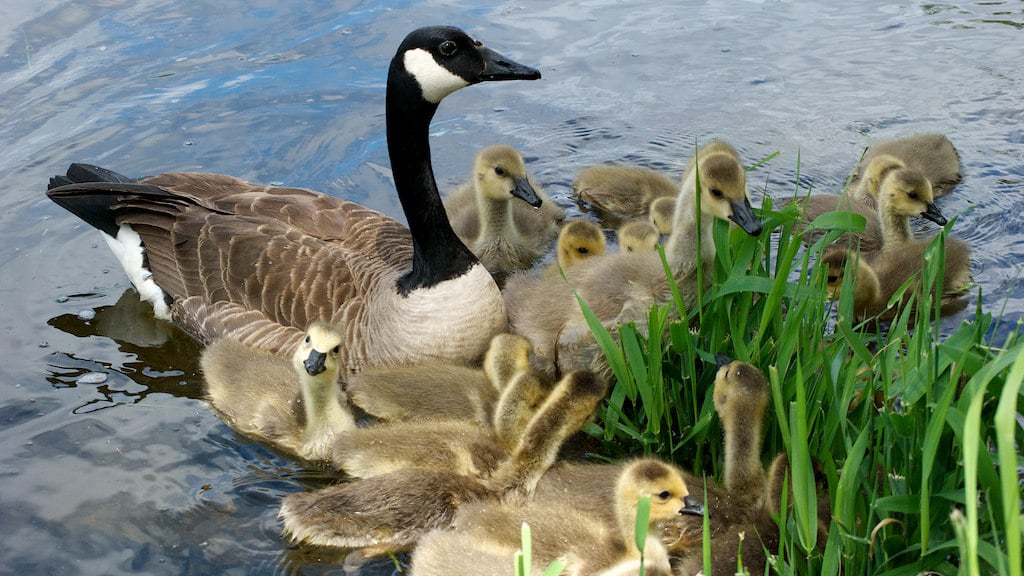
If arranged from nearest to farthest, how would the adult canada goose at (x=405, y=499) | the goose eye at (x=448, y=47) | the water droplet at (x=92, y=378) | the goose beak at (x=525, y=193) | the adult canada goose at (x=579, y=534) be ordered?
the adult canada goose at (x=579, y=534)
the adult canada goose at (x=405, y=499)
the goose eye at (x=448, y=47)
the water droplet at (x=92, y=378)
the goose beak at (x=525, y=193)

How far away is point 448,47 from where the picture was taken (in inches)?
193

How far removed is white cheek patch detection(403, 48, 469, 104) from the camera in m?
4.91

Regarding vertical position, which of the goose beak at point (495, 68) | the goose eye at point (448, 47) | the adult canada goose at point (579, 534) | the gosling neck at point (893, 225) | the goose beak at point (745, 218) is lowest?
the gosling neck at point (893, 225)

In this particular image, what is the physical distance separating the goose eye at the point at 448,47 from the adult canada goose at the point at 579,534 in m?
2.21

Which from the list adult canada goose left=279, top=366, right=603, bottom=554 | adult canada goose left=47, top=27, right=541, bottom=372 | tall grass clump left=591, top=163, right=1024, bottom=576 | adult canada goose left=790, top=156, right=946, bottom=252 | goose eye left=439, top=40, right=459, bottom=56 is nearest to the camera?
tall grass clump left=591, top=163, right=1024, bottom=576

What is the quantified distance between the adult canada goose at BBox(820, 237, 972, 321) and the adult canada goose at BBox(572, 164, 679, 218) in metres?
1.45

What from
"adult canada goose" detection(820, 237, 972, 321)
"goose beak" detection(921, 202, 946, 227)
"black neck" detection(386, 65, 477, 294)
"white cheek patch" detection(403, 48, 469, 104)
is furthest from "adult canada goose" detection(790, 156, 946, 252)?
"white cheek patch" detection(403, 48, 469, 104)

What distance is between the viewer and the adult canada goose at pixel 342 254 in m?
5.02

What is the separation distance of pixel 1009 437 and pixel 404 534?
2.54m

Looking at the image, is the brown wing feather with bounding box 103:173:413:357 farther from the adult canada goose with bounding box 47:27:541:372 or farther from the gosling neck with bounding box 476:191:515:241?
the gosling neck with bounding box 476:191:515:241

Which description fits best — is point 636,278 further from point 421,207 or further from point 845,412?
point 845,412

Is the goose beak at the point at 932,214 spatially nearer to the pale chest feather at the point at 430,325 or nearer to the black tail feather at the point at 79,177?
the pale chest feather at the point at 430,325

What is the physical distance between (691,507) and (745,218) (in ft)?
4.44

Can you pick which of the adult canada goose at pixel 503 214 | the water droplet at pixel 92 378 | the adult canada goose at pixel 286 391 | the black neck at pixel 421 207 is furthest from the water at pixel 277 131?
the black neck at pixel 421 207
